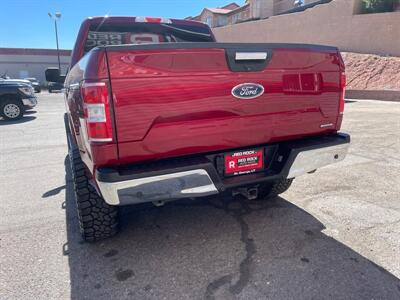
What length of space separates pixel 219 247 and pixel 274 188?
1165mm

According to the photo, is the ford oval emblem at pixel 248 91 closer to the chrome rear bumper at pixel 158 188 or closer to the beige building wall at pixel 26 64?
the chrome rear bumper at pixel 158 188

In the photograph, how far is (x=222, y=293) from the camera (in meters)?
2.16

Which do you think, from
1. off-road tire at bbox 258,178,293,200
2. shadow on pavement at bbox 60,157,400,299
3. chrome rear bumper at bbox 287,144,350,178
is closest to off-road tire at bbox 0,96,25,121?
shadow on pavement at bbox 60,157,400,299

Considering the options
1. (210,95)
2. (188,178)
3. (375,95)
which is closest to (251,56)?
(210,95)

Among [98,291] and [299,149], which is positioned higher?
[299,149]

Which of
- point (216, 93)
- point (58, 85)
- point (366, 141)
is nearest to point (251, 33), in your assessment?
point (366, 141)

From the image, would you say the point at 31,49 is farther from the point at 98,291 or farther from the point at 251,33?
the point at 98,291

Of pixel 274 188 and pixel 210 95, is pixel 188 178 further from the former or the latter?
pixel 274 188

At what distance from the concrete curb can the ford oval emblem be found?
1458 cm

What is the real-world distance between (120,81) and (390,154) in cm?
536

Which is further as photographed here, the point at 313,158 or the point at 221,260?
the point at 313,158

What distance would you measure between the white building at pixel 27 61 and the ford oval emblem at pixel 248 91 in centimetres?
4608

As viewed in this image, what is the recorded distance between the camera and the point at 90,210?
264cm

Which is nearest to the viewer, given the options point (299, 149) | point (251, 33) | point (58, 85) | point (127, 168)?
point (127, 168)
